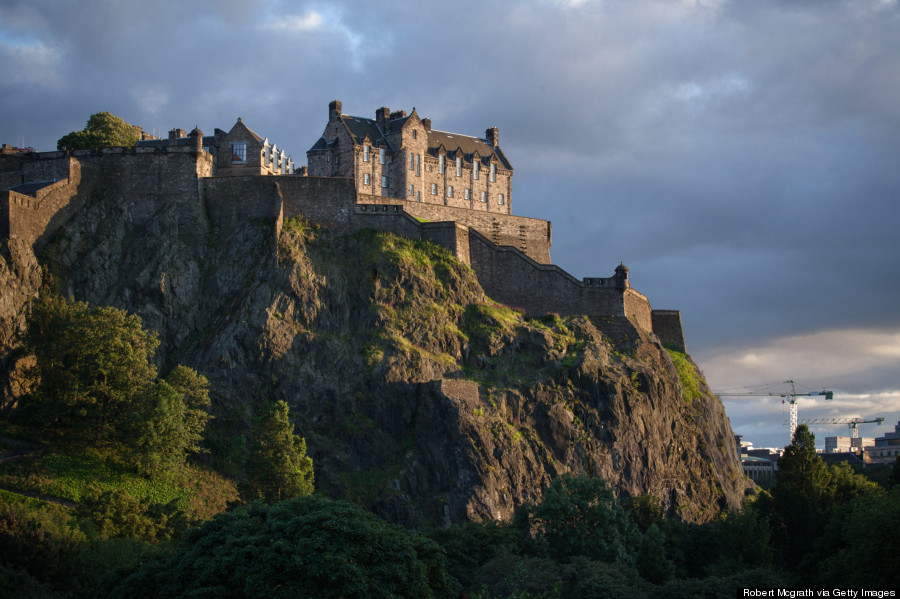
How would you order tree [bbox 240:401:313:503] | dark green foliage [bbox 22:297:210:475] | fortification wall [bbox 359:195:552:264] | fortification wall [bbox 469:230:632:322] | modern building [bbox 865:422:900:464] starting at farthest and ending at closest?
1. modern building [bbox 865:422:900:464]
2. fortification wall [bbox 359:195:552:264]
3. fortification wall [bbox 469:230:632:322]
4. dark green foliage [bbox 22:297:210:475]
5. tree [bbox 240:401:313:503]

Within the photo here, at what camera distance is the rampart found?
232ft

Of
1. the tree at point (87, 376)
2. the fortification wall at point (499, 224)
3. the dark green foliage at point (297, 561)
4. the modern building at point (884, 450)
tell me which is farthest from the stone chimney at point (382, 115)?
the modern building at point (884, 450)

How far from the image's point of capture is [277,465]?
54156 mm

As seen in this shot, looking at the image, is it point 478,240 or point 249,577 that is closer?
point 249,577

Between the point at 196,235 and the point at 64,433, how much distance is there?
1789 centimetres

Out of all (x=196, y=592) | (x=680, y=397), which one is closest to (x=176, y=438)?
(x=196, y=592)

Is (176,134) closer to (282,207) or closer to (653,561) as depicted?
(282,207)

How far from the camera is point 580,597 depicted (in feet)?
154

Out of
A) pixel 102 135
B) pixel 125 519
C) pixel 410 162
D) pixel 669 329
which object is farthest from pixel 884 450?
pixel 125 519

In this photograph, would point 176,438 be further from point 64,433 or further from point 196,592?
point 196,592

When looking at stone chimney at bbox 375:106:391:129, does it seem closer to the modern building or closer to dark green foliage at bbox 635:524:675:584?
dark green foliage at bbox 635:524:675:584

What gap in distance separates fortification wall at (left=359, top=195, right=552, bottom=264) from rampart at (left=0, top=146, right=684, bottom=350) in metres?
0.26

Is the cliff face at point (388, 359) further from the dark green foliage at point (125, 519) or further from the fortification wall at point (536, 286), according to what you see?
the dark green foliage at point (125, 519)

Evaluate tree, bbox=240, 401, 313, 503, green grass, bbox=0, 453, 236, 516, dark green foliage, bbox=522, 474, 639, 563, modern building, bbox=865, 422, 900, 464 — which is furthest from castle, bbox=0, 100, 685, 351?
modern building, bbox=865, 422, 900, 464
